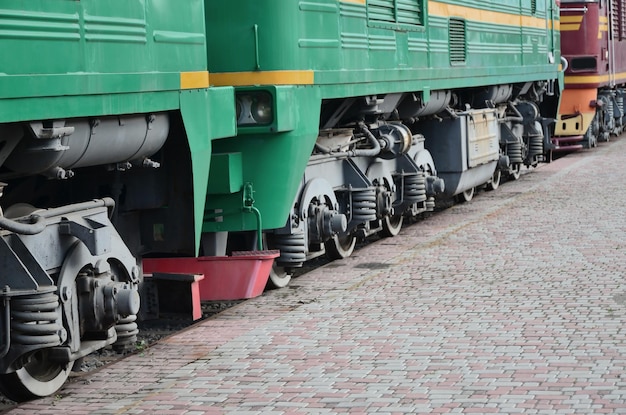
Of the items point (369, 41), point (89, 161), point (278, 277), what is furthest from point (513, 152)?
point (89, 161)

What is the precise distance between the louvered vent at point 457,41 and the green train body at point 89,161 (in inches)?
249

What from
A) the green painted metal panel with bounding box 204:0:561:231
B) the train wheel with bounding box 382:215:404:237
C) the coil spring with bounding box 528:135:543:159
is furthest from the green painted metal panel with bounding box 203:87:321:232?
the coil spring with bounding box 528:135:543:159

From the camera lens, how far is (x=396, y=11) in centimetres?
1226

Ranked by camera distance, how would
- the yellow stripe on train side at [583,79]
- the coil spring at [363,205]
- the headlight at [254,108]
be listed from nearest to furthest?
1. the headlight at [254,108]
2. the coil spring at [363,205]
3. the yellow stripe on train side at [583,79]

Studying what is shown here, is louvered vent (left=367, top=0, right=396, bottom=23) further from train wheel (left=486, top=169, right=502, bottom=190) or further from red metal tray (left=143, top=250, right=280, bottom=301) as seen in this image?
train wheel (left=486, top=169, right=502, bottom=190)

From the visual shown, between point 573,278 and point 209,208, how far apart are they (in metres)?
2.96

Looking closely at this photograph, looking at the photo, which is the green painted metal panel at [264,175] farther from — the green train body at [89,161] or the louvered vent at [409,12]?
the louvered vent at [409,12]

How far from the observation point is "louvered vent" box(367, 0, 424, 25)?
1157 cm

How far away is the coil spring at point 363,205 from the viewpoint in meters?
11.6

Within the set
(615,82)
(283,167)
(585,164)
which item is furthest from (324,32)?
(615,82)

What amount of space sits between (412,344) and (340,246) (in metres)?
4.03

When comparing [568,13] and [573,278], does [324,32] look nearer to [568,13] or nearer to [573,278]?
[573,278]

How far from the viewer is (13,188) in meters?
7.25

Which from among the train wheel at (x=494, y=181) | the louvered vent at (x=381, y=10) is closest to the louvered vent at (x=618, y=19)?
the train wheel at (x=494, y=181)
